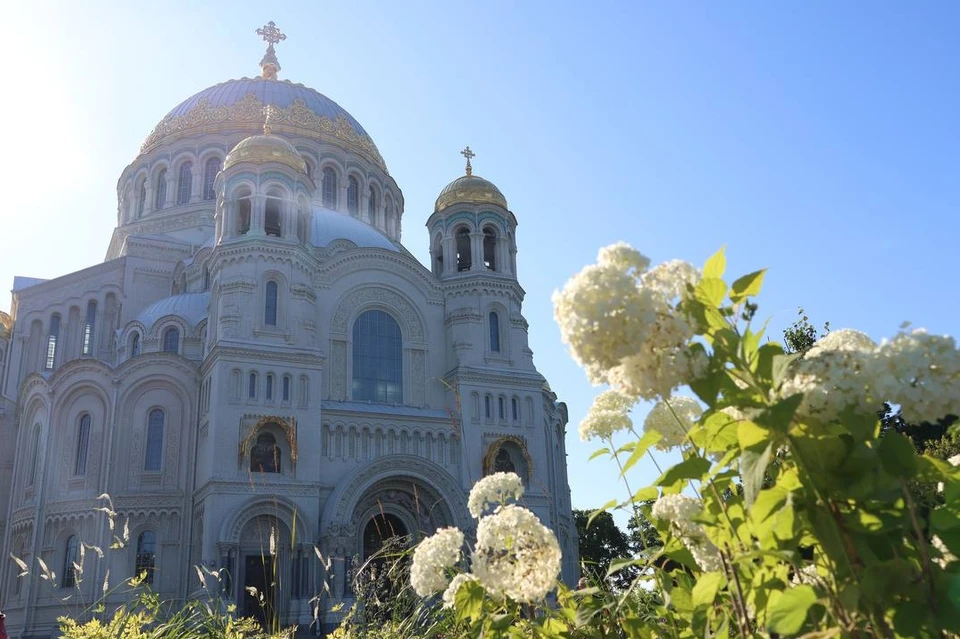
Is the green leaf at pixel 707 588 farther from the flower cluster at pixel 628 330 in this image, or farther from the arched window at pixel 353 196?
the arched window at pixel 353 196

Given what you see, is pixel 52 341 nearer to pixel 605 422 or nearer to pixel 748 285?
pixel 605 422

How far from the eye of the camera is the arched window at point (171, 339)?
2455cm

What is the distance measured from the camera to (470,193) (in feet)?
87.3

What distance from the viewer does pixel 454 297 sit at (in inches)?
998

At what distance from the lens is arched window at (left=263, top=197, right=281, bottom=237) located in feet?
78.9

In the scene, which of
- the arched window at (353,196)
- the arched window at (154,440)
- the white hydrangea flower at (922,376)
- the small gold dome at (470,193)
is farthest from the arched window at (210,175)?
the white hydrangea flower at (922,376)

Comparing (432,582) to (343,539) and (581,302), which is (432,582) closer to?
(581,302)

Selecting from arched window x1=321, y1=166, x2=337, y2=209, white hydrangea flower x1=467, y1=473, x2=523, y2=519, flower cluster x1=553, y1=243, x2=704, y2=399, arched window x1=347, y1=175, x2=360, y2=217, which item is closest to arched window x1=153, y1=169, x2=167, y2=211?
arched window x1=321, y1=166, x2=337, y2=209

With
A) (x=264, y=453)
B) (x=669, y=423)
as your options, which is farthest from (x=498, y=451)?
(x=669, y=423)

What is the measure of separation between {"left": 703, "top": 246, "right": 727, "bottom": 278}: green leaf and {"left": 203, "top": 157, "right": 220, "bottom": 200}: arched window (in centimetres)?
3323

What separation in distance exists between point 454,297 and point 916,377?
77.0 feet

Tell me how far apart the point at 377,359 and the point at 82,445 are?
28.0ft

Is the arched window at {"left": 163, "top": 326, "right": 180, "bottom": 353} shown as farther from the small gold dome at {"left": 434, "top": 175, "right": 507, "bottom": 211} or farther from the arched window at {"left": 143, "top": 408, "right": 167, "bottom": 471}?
the small gold dome at {"left": 434, "top": 175, "right": 507, "bottom": 211}

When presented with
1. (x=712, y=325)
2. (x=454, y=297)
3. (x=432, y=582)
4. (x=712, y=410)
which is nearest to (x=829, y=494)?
(x=712, y=410)
